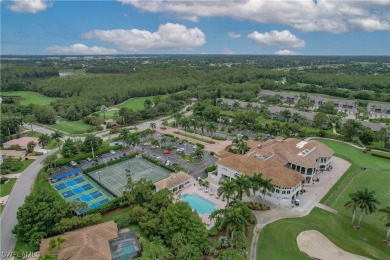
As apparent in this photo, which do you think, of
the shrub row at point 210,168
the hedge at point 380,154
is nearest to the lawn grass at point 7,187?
the shrub row at point 210,168

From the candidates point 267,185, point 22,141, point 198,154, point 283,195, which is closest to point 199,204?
point 267,185

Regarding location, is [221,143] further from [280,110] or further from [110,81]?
[110,81]

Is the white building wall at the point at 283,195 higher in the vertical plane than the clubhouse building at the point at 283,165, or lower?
lower

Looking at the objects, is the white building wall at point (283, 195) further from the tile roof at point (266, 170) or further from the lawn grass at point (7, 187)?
the lawn grass at point (7, 187)

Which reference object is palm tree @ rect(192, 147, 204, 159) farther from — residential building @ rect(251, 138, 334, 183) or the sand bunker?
the sand bunker

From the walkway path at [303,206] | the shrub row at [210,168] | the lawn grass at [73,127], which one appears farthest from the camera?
the lawn grass at [73,127]

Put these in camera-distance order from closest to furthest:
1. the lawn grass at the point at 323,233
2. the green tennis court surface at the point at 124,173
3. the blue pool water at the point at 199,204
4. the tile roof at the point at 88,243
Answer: the tile roof at the point at 88,243
the lawn grass at the point at 323,233
the blue pool water at the point at 199,204
the green tennis court surface at the point at 124,173

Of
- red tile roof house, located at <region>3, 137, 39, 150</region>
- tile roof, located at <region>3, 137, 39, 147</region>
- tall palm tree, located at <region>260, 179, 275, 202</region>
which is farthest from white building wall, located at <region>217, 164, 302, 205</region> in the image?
tile roof, located at <region>3, 137, 39, 147</region>
